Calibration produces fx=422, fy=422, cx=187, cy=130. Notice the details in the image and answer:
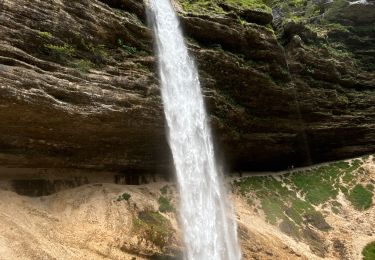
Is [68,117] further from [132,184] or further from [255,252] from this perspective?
[255,252]

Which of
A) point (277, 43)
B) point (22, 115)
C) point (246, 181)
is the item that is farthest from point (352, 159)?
point (22, 115)

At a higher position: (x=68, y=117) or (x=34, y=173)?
(x=68, y=117)

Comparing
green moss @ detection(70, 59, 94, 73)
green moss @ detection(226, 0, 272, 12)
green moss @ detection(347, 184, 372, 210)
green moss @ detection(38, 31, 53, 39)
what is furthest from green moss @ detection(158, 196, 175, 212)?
green moss @ detection(347, 184, 372, 210)

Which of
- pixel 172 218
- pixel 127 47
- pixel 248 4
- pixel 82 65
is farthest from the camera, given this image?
pixel 248 4

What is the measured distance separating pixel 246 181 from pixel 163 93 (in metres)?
10.8

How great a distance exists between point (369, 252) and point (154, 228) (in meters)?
13.6

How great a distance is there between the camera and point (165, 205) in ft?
77.8

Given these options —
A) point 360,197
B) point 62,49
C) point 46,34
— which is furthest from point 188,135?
point 360,197

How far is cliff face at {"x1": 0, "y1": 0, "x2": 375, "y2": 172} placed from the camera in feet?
58.4

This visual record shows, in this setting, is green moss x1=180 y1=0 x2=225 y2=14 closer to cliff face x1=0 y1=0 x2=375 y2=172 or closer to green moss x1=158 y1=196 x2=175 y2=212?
cliff face x1=0 y1=0 x2=375 y2=172

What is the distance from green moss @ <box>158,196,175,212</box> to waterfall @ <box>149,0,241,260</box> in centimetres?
70

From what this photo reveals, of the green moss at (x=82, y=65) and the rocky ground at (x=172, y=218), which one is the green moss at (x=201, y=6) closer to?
the green moss at (x=82, y=65)

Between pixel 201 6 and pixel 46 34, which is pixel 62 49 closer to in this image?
pixel 46 34

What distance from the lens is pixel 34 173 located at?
68.0ft
